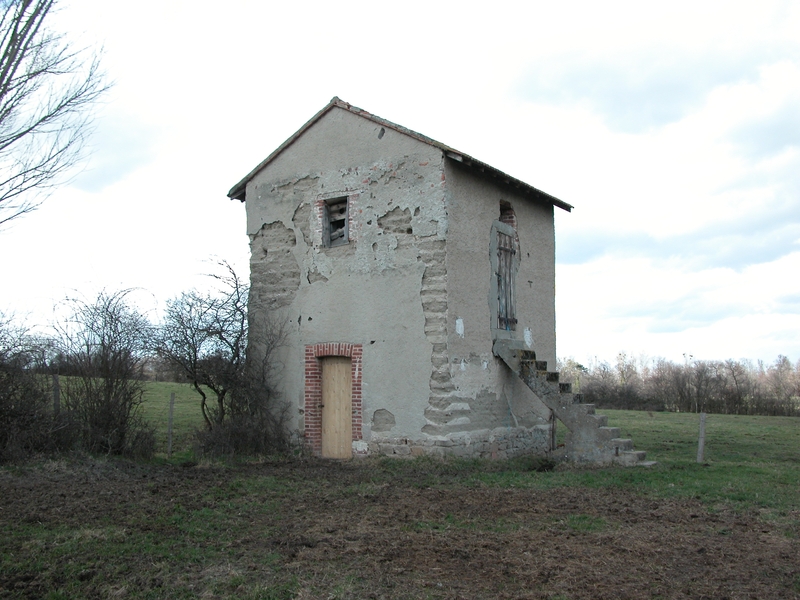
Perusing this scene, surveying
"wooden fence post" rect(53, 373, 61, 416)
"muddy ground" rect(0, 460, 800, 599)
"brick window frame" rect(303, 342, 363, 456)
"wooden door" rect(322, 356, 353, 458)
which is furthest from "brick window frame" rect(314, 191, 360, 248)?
"wooden fence post" rect(53, 373, 61, 416)

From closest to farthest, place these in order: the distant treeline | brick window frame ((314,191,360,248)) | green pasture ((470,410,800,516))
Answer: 1. green pasture ((470,410,800,516))
2. brick window frame ((314,191,360,248))
3. the distant treeline

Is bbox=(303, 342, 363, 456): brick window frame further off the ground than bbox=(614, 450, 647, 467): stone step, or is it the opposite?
bbox=(303, 342, 363, 456): brick window frame

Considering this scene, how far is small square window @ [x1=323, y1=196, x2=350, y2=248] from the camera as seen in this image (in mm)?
12898

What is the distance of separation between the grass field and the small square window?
4.24 meters

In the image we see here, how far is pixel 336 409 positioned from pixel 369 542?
6.04 metres

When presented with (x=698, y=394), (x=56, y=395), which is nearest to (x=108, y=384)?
(x=56, y=395)

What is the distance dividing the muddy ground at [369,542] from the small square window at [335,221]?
495 cm

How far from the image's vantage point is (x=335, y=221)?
1309 centimetres

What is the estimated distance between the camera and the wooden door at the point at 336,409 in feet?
40.8

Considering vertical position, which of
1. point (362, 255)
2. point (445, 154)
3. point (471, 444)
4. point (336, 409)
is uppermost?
point (445, 154)

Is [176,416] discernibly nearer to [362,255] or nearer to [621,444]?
[362,255]

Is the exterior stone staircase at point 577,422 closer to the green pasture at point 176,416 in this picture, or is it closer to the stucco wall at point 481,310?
the stucco wall at point 481,310

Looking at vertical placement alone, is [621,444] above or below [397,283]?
below

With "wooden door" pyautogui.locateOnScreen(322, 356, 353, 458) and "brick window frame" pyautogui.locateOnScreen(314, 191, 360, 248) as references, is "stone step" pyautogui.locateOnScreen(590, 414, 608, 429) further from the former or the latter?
"brick window frame" pyautogui.locateOnScreen(314, 191, 360, 248)
